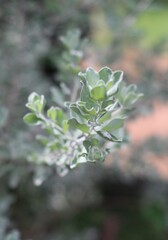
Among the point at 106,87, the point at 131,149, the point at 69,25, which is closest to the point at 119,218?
the point at 131,149

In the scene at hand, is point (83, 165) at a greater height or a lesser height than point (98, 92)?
greater

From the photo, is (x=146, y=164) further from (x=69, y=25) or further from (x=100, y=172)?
(x=69, y=25)

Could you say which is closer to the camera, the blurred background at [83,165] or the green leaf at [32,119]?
the green leaf at [32,119]

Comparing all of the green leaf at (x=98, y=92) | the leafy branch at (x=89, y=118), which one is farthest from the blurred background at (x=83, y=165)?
the green leaf at (x=98, y=92)

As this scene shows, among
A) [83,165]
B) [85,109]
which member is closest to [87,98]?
[85,109]

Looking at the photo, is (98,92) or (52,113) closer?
(98,92)

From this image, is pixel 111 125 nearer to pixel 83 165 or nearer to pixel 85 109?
pixel 85 109

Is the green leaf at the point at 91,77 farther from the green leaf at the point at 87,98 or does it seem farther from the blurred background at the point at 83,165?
the blurred background at the point at 83,165

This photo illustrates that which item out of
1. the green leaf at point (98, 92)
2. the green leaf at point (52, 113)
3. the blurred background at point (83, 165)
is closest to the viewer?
the green leaf at point (98, 92)

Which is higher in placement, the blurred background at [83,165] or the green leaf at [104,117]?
the blurred background at [83,165]
